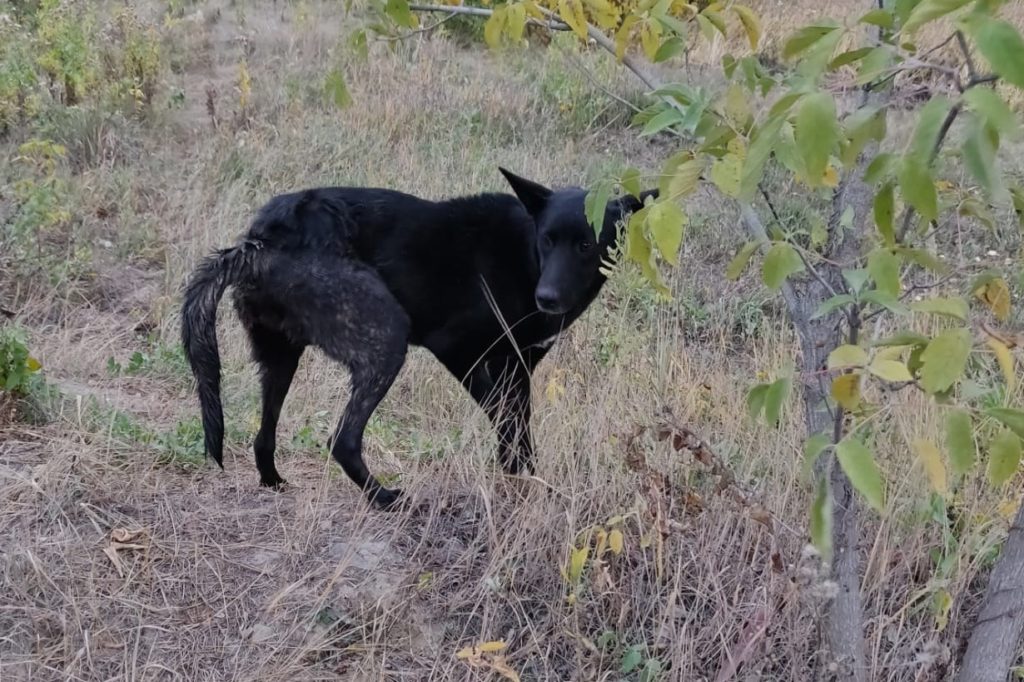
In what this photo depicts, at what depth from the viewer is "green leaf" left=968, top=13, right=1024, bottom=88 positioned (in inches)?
44.4

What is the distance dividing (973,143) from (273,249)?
2.94 m

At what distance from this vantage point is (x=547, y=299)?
4000 millimetres

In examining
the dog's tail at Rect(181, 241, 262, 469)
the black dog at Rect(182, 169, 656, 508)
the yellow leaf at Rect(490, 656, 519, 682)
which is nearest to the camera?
the yellow leaf at Rect(490, 656, 519, 682)

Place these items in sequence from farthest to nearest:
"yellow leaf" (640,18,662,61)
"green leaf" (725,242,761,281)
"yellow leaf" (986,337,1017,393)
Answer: "yellow leaf" (640,18,662,61), "green leaf" (725,242,761,281), "yellow leaf" (986,337,1017,393)

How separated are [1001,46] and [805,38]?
0.45 meters

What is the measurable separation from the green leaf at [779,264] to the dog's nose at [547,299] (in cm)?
227

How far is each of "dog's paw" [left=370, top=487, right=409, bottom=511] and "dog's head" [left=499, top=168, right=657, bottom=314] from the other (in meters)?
0.96

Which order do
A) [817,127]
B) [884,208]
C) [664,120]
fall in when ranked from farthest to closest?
[664,120] < [884,208] < [817,127]

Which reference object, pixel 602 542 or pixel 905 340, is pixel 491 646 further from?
pixel 905 340

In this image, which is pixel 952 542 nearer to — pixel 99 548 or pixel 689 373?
pixel 689 373

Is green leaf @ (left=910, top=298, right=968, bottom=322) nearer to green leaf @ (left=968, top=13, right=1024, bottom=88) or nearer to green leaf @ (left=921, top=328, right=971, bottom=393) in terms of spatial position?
green leaf @ (left=921, top=328, right=971, bottom=393)

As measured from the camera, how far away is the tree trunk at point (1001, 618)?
2.53 m

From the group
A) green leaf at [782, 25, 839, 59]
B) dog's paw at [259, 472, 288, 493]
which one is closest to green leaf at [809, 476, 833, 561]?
green leaf at [782, 25, 839, 59]

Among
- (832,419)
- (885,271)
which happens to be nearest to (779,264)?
(885,271)
